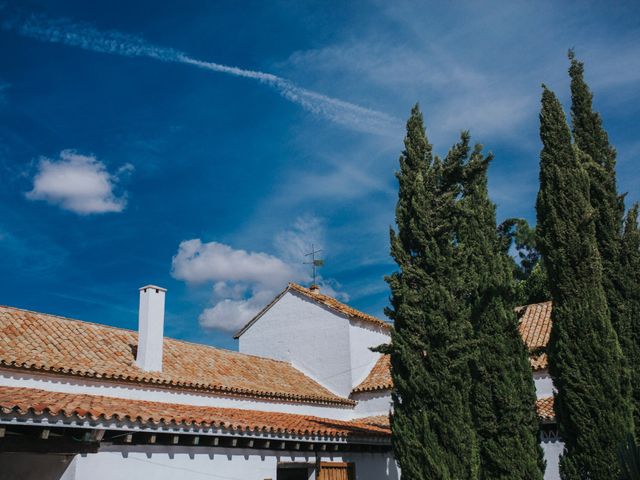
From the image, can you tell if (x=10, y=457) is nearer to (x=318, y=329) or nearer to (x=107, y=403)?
(x=107, y=403)

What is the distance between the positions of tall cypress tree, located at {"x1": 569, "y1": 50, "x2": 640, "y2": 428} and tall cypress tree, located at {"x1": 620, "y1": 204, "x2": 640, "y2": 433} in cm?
3

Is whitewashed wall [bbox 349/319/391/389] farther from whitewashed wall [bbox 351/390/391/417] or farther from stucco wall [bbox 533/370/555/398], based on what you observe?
stucco wall [bbox 533/370/555/398]

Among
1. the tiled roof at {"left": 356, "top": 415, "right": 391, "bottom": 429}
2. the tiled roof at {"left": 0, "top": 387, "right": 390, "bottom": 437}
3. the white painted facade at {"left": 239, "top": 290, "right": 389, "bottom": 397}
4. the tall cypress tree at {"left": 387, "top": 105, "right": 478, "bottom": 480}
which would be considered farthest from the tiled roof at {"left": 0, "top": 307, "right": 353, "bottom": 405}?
the tall cypress tree at {"left": 387, "top": 105, "right": 478, "bottom": 480}

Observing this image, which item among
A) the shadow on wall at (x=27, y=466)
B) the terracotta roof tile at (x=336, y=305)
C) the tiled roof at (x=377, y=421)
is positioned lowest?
the shadow on wall at (x=27, y=466)

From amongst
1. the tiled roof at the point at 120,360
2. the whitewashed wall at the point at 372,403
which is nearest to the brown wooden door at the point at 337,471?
the tiled roof at the point at 120,360

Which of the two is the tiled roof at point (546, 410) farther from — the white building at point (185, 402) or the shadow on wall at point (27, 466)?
the shadow on wall at point (27, 466)

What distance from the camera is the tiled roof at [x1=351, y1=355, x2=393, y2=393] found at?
19.1 m

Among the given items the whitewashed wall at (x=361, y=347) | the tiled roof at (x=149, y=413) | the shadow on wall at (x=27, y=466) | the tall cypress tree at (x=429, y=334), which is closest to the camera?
the tiled roof at (x=149, y=413)

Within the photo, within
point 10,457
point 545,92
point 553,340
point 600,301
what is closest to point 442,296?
point 553,340

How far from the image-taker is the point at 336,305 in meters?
20.9

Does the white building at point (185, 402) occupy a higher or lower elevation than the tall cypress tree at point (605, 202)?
lower

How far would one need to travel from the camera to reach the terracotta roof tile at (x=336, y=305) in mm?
20562

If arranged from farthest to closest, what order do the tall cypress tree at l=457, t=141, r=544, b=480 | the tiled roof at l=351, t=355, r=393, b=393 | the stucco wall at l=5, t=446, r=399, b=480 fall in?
1. the tiled roof at l=351, t=355, r=393, b=393
2. the tall cypress tree at l=457, t=141, r=544, b=480
3. the stucco wall at l=5, t=446, r=399, b=480

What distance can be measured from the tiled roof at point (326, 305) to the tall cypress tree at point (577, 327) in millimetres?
9282
